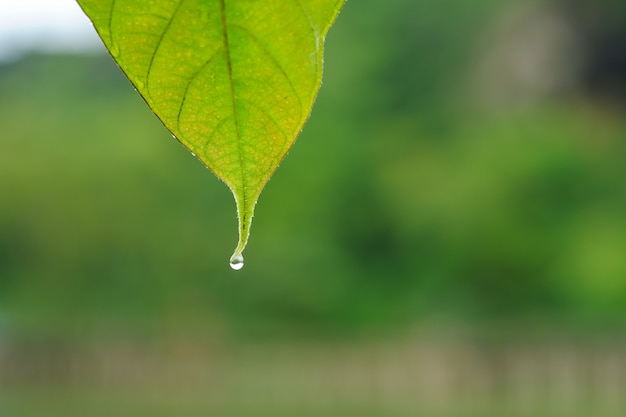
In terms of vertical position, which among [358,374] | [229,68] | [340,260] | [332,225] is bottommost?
[358,374]

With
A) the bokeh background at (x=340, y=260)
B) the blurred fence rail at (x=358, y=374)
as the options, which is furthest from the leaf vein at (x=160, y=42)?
the bokeh background at (x=340, y=260)

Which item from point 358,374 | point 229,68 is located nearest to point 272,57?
point 229,68

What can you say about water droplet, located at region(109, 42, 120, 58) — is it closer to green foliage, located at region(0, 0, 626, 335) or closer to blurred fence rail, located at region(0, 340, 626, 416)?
blurred fence rail, located at region(0, 340, 626, 416)

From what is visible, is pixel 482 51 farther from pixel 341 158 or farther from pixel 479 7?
pixel 341 158

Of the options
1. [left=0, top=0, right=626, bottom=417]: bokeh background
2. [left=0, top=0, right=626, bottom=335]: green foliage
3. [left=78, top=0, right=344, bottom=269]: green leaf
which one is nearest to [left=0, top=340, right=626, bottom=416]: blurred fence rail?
[left=0, top=0, right=626, bottom=417]: bokeh background

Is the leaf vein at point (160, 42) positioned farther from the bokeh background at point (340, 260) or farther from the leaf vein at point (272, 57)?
the bokeh background at point (340, 260)

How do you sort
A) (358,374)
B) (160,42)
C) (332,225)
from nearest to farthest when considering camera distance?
(160,42)
(358,374)
(332,225)

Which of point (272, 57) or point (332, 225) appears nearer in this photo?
point (272, 57)

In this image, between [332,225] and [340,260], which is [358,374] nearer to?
[340,260]
